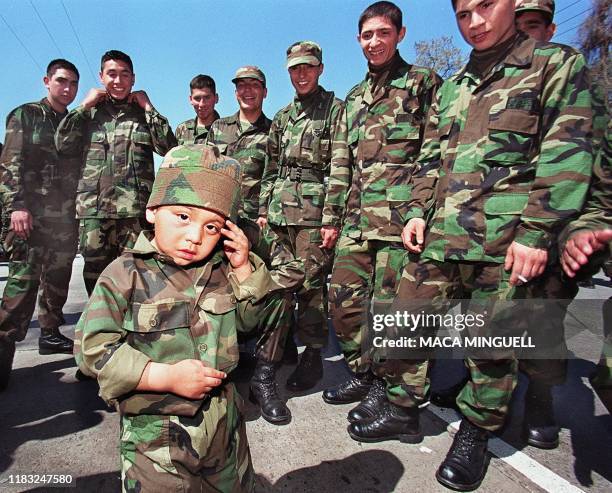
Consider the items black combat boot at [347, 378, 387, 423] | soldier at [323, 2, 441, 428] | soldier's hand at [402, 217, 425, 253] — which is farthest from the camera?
soldier at [323, 2, 441, 428]

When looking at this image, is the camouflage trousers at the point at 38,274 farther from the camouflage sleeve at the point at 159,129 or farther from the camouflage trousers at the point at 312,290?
the camouflage trousers at the point at 312,290

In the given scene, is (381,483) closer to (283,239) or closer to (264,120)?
(283,239)

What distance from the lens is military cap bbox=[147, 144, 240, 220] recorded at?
4.09 feet

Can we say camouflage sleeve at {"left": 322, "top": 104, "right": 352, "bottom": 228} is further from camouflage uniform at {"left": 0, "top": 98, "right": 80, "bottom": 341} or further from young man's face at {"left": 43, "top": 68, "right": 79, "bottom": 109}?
young man's face at {"left": 43, "top": 68, "right": 79, "bottom": 109}

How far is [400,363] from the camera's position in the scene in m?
2.13

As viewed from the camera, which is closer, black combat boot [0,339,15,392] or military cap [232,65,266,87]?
black combat boot [0,339,15,392]

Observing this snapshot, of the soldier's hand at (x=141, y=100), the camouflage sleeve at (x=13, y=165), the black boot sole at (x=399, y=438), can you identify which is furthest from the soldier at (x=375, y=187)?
the camouflage sleeve at (x=13, y=165)

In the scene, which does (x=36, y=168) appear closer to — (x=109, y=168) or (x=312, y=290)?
(x=109, y=168)

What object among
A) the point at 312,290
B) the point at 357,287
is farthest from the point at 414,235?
the point at 312,290

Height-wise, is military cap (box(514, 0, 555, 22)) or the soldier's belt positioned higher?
military cap (box(514, 0, 555, 22))

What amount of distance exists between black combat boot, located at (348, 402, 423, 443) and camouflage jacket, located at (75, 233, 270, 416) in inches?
46.5

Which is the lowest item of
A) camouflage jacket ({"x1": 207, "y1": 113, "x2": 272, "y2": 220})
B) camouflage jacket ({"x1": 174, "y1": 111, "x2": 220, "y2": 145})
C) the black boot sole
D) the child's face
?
the black boot sole

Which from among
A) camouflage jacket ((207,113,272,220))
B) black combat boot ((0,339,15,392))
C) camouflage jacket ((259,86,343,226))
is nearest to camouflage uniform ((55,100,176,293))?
camouflage jacket ((207,113,272,220))

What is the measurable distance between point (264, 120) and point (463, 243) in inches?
99.6
